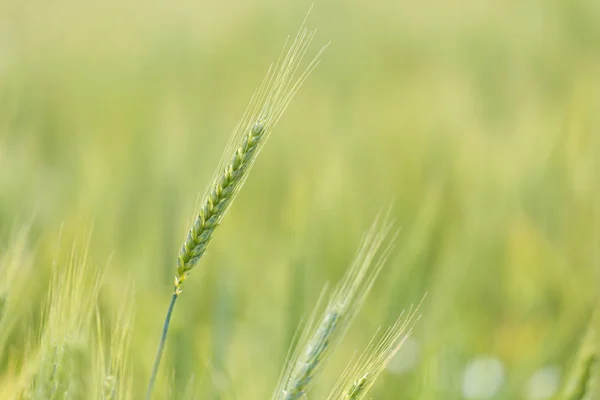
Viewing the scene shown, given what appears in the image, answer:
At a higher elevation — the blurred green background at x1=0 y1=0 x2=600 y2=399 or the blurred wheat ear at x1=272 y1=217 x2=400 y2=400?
the blurred wheat ear at x1=272 y1=217 x2=400 y2=400

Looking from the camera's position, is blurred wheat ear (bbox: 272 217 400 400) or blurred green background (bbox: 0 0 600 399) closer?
blurred wheat ear (bbox: 272 217 400 400)

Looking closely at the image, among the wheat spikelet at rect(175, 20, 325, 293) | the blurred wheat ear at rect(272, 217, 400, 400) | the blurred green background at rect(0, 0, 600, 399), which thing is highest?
the wheat spikelet at rect(175, 20, 325, 293)

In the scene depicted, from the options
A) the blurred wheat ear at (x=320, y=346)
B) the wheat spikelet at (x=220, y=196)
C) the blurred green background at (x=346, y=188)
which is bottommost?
the blurred green background at (x=346, y=188)

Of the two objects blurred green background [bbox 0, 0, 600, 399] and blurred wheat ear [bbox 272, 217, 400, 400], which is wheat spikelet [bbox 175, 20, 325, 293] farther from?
blurred green background [bbox 0, 0, 600, 399]

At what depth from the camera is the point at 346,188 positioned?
4.77 ft

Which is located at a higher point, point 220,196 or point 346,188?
point 220,196

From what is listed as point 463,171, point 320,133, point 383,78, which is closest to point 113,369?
point 463,171

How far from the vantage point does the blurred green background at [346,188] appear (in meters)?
0.96

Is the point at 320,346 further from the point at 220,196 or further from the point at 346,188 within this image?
the point at 346,188

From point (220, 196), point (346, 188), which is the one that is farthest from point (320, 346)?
point (346, 188)

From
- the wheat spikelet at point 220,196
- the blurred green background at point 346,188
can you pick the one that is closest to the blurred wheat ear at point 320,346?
the wheat spikelet at point 220,196

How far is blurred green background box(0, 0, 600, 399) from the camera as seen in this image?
3.15 feet

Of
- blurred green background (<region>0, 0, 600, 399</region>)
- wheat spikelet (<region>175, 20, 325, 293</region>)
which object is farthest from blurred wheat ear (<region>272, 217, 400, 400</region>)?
blurred green background (<region>0, 0, 600, 399</region>)

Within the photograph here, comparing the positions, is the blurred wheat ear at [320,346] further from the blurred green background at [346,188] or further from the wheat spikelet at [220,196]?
the blurred green background at [346,188]
